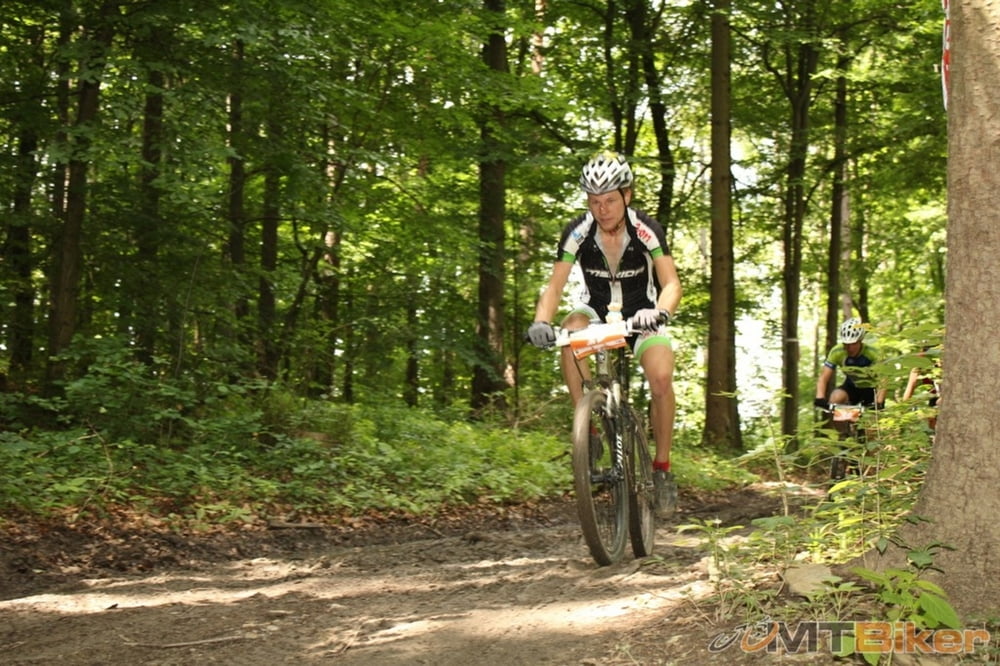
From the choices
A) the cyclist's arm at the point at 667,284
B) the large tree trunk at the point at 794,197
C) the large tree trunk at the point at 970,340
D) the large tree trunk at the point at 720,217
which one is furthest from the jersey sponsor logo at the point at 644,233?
the large tree trunk at the point at 794,197

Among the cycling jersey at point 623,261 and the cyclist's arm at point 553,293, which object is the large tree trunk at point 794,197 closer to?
the cycling jersey at point 623,261

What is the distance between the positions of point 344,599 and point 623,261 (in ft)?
8.53

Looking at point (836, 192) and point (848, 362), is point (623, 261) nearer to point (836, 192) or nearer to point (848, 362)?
point (848, 362)

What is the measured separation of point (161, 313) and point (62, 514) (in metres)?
3.87

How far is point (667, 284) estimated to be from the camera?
557 centimetres

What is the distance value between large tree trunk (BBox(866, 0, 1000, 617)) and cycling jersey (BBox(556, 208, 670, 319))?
83.5 inches

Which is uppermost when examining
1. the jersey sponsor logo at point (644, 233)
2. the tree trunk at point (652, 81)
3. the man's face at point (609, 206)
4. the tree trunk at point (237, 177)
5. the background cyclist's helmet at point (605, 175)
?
the tree trunk at point (652, 81)

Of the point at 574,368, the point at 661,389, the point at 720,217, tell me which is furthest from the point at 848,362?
the point at 720,217

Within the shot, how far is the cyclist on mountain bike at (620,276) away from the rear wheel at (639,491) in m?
0.09

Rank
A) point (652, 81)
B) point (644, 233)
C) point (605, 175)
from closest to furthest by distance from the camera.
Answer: point (605, 175), point (644, 233), point (652, 81)

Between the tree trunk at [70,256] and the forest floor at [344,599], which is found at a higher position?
the tree trunk at [70,256]

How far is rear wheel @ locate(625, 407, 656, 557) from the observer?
5582 millimetres

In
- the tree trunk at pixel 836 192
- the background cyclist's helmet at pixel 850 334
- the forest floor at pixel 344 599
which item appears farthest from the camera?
the tree trunk at pixel 836 192

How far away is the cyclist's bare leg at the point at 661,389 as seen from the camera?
18.5ft
